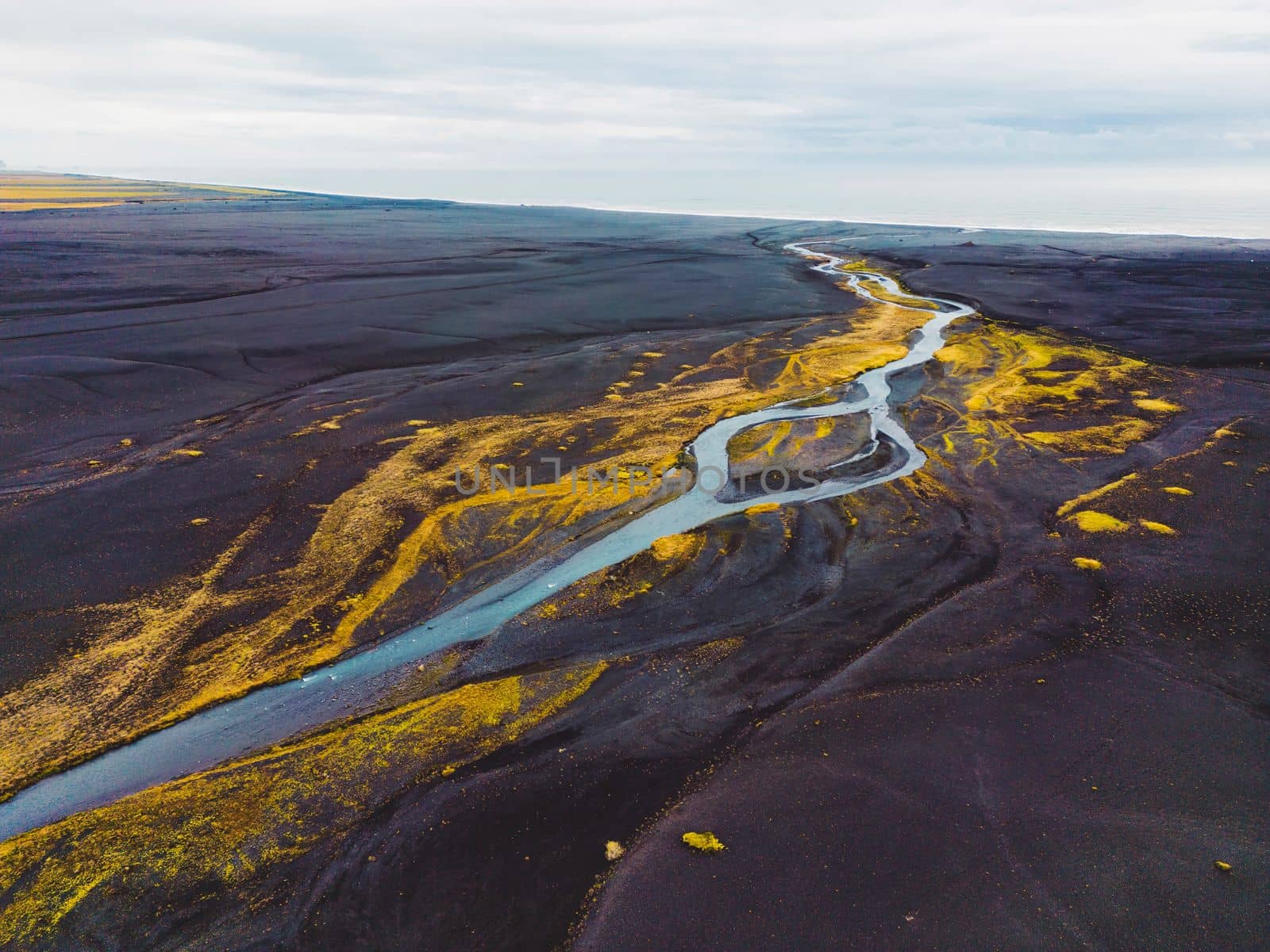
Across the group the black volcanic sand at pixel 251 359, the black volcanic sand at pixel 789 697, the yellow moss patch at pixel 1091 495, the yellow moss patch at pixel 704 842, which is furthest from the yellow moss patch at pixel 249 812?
the yellow moss patch at pixel 1091 495

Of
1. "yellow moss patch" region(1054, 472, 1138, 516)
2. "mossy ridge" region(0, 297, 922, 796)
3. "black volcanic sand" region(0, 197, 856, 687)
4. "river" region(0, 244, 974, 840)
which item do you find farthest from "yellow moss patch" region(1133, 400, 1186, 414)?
"black volcanic sand" region(0, 197, 856, 687)

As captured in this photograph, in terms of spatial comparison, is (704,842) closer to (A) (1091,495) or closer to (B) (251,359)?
(A) (1091,495)

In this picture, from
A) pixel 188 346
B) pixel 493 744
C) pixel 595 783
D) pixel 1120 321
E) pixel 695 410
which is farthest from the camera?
pixel 1120 321

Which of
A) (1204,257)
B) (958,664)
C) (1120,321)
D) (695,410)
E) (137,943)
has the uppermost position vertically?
(1204,257)

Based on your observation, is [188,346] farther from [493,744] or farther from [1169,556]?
[1169,556]

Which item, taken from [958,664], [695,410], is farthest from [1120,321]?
[958,664]

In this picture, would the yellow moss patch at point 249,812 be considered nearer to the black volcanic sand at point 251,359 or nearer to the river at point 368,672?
the river at point 368,672
